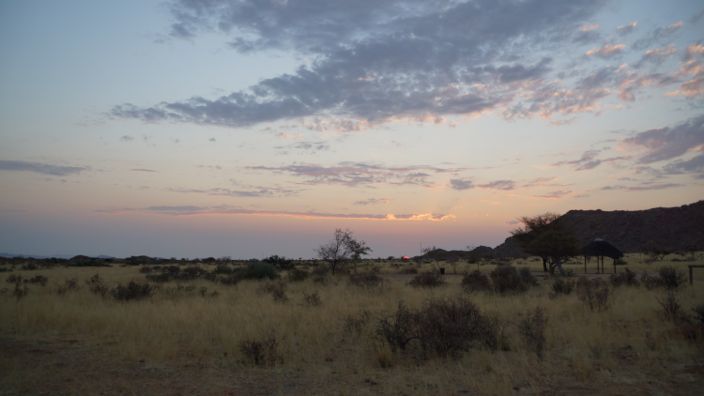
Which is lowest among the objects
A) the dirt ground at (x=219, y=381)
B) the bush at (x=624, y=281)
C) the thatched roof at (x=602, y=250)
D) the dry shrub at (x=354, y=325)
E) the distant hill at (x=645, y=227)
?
the dirt ground at (x=219, y=381)

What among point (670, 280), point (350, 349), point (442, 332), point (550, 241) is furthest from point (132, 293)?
point (550, 241)

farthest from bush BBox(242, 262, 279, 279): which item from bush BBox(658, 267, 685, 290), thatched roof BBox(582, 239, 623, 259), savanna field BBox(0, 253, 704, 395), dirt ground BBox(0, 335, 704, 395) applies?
thatched roof BBox(582, 239, 623, 259)

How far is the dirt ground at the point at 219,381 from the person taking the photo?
25.8ft

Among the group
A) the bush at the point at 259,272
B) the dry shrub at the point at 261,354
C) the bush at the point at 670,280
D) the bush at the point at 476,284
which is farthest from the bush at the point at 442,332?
the bush at the point at 259,272

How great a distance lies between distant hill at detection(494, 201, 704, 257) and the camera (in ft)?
306

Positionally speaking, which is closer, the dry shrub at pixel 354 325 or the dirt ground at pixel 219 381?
the dirt ground at pixel 219 381

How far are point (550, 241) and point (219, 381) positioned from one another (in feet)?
122

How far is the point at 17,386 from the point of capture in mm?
8117

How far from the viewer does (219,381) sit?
28.4ft

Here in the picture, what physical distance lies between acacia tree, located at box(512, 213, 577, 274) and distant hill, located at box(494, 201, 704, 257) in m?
49.4

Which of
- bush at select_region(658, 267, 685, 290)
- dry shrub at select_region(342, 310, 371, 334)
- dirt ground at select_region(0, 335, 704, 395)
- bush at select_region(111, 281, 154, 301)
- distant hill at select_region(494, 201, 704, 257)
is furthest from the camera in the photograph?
distant hill at select_region(494, 201, 704, 257)

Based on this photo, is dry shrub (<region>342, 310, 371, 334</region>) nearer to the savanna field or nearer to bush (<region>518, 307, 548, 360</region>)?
the savanna field

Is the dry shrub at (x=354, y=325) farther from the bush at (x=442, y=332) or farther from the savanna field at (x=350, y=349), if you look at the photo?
the bush at (x=442, y=332)

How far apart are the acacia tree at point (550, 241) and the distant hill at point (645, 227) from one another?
49.4 metres
